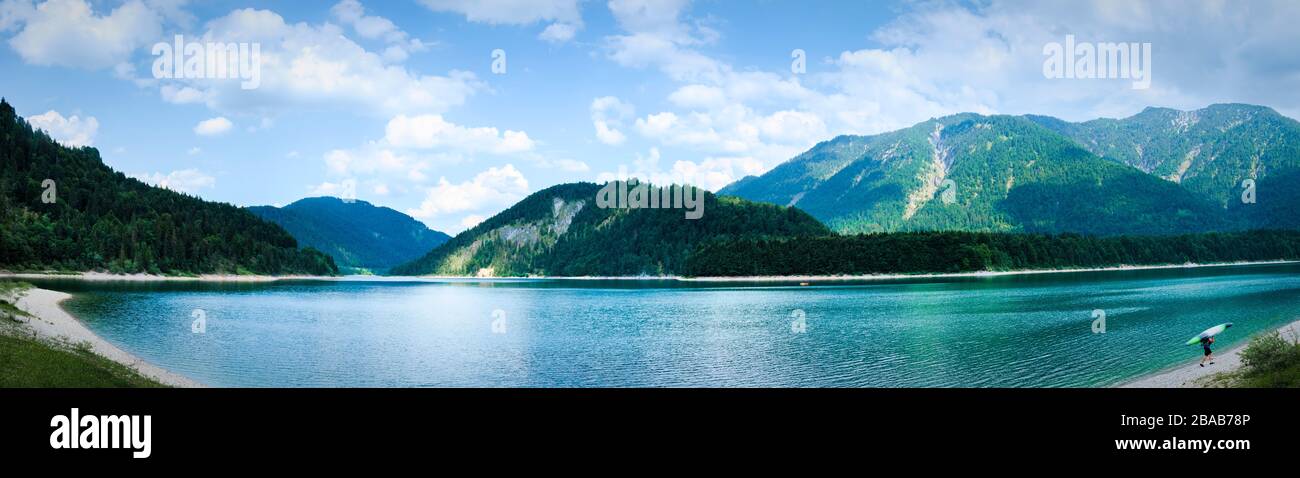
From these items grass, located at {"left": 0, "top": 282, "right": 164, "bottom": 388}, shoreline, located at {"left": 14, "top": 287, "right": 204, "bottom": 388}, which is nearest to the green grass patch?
grass, located at {"left": 0, "top": 282, "right": 164, "bottom": 388}

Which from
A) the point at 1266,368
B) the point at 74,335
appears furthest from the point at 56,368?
the point at 1266,368

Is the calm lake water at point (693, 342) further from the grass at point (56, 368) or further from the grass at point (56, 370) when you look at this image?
the grass at point (56, 370)

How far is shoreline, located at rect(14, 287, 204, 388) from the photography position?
3712 cm

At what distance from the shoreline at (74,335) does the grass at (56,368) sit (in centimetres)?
182

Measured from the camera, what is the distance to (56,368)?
92.2 feet

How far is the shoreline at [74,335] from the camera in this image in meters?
37.1

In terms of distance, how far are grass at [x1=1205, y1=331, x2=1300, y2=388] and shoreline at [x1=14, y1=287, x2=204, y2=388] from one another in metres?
42.1

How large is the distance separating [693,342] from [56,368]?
38.3m

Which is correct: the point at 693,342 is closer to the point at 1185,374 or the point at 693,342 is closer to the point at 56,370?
the point at 1185,374

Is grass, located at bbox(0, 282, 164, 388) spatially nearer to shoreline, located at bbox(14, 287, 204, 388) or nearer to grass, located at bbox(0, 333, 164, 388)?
grass, located at bbox(0, 333, 164, 388)

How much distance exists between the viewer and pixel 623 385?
3853 cm
